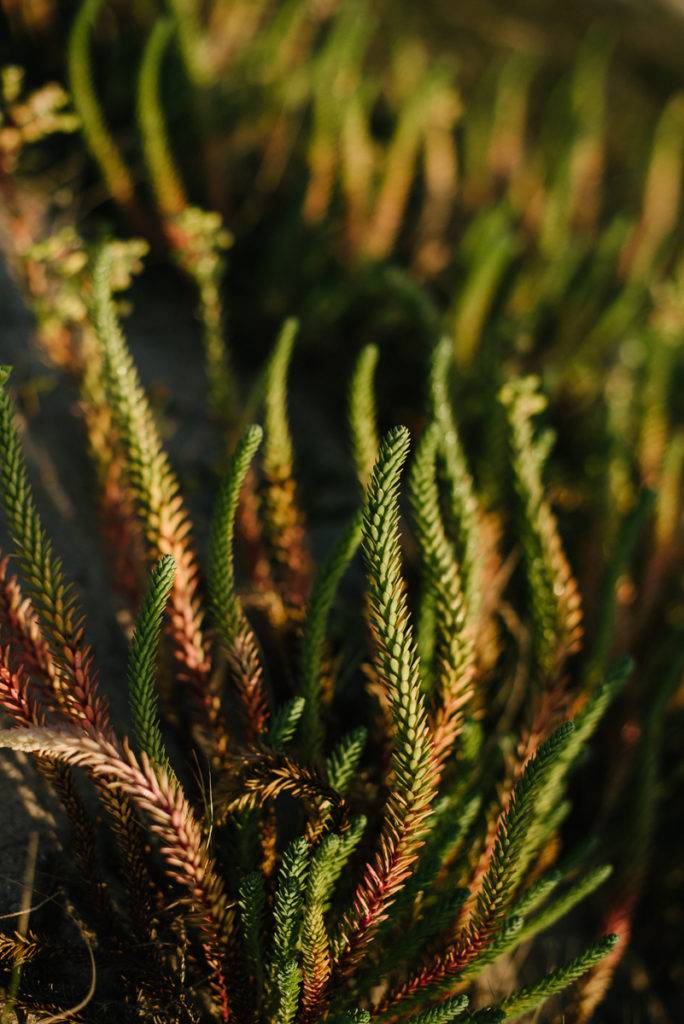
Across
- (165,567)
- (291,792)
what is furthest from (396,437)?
(291,792)

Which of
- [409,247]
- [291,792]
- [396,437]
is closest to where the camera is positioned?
[396,437]

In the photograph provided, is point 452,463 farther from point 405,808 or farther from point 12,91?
point 12,91

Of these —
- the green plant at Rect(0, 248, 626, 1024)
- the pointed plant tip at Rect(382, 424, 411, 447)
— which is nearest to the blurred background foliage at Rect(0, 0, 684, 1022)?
the green plant at Rect(0, 248, 626, 1024)

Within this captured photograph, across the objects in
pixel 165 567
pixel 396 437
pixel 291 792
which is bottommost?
pixel 291 792

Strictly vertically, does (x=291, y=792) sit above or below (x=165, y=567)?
below

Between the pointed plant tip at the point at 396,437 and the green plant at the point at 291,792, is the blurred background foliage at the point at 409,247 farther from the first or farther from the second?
the pointed plant tip at the point at 396,437

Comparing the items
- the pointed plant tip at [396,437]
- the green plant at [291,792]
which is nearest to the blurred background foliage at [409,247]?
the green plant at [291,792]

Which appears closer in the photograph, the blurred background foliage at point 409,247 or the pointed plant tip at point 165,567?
the pointed plant tip at point 165,567

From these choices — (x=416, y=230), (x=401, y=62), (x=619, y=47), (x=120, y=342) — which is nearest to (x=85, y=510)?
(x=120, y=342)

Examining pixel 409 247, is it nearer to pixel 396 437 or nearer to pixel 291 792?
pixel 396 437
